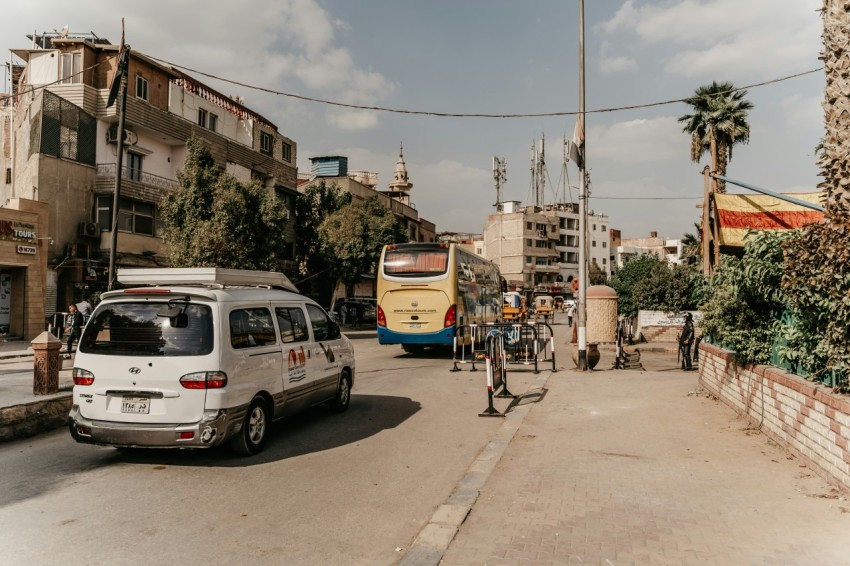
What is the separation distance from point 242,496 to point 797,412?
5.90 meters

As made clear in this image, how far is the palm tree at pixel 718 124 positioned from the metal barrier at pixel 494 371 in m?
22.3

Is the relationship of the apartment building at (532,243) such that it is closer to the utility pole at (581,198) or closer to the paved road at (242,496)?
the utility pole at (581,198)

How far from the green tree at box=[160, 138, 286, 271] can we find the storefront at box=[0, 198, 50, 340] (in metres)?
4.82

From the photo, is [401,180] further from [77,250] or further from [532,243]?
[77,250]

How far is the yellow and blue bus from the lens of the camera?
17406 millimetres

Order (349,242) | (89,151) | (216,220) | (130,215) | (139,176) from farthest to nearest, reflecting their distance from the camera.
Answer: (349,242) < (139,176) < (130,215) < (89,151) < (216,220)

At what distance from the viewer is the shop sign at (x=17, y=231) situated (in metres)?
22.8

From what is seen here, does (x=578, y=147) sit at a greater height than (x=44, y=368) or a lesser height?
greater

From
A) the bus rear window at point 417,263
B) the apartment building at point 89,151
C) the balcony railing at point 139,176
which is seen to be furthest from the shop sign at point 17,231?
the bus rear window at point 417,263

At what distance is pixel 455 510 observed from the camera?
198 inches

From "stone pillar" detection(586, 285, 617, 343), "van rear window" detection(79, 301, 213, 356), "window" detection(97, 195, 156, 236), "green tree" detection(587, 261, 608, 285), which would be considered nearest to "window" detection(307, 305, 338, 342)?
"van rear window" detection(79, 301, 213, 356)

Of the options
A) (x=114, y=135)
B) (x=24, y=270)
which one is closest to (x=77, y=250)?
(x=24, y=270)

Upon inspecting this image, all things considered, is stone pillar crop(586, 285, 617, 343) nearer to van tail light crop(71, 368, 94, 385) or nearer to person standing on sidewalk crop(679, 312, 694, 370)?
person standing on sidewalk crop(679, 312, 694, 370)

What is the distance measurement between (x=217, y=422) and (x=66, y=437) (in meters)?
3.28
